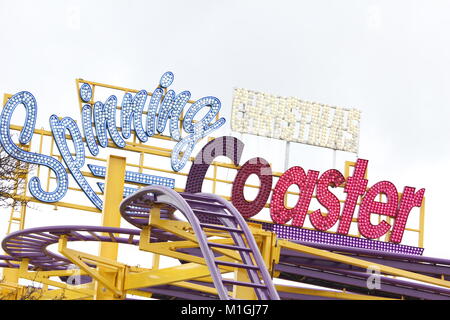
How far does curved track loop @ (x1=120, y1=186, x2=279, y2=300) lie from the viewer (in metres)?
14.2

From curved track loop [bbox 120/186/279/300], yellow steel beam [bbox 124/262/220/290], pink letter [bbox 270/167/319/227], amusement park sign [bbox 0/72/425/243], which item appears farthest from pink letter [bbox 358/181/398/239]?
curved track loop [bbox 120/186/279/300]

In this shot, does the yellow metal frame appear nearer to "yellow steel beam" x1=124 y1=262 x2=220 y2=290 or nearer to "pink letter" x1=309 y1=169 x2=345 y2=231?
"yellow steel beam" x1=124 y1=262 x2=220 y2=290

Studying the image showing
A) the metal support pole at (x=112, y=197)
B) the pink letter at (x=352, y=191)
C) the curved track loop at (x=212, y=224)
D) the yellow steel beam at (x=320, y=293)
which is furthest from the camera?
the pink letter at (x=352, y=191)

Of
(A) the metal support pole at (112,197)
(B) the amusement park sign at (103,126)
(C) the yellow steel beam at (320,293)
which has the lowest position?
(C) the yellow steel beam at (320,293)

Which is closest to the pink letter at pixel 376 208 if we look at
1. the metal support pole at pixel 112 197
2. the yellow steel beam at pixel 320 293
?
the yellow steel beam at pixel 320 293

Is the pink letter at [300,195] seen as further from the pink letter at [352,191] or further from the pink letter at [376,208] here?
the pink letter at [376,208]

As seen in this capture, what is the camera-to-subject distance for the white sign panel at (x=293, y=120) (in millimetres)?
27656

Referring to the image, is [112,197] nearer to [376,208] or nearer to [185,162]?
[185,162]

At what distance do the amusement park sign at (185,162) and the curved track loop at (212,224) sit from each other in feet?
22.5

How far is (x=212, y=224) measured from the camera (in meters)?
15.9

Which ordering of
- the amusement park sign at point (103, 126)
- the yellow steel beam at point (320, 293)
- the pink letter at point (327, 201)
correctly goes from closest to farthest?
the yellow steel beam at point (320, 293) → the amusement park sign at point (103, 126) → the pink letter at point (327, 201)
